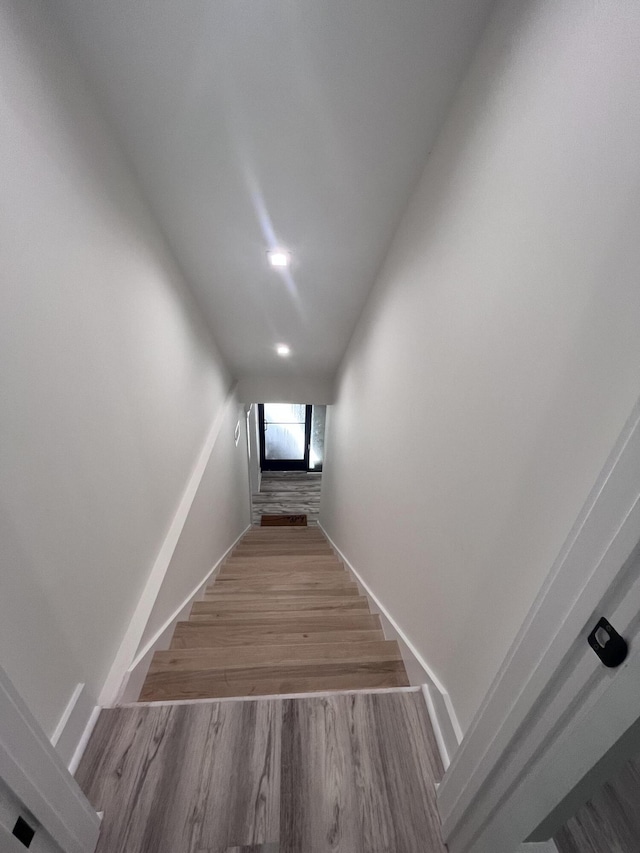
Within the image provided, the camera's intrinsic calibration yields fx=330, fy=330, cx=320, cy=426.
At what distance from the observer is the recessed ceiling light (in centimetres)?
200

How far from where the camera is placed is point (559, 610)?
539 millimetres

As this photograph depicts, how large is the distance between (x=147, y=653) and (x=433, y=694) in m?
1.16

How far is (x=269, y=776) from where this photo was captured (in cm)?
97

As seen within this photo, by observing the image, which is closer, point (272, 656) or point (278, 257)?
point (272, 656)

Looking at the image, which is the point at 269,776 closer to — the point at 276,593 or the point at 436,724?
the point at 436,724

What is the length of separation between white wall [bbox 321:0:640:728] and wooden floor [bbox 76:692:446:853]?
253 millimetres

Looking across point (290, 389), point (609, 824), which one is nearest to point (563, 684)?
point (609, 824)

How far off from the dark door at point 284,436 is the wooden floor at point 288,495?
0.22 meters

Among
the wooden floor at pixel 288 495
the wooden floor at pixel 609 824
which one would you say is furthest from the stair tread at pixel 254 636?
the wooden floor at pixel 288 495

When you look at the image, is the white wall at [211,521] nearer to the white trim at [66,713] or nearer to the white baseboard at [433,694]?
the white trim at [66,713]

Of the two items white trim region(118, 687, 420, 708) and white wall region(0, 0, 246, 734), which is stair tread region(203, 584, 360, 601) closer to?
white wall region(0, 0, 246, 734)

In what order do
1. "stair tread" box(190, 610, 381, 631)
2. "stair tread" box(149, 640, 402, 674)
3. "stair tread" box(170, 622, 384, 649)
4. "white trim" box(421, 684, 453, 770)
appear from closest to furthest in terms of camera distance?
1. "white trim" box(421, 684, 453, 770)
2. "stair tread" box(149, 640, 402, 674)
3. "stair tread" box(170, 622, 384, 649)
4. "stair tread" box(190, 610, 381, 631)

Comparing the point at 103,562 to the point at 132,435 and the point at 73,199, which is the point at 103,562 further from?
A: the point at 73,199

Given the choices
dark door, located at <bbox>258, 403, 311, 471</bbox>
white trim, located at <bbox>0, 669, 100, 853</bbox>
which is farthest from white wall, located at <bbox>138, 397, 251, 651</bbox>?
dark door, located at <bbox>258, 403, 311, 471</bbox>
